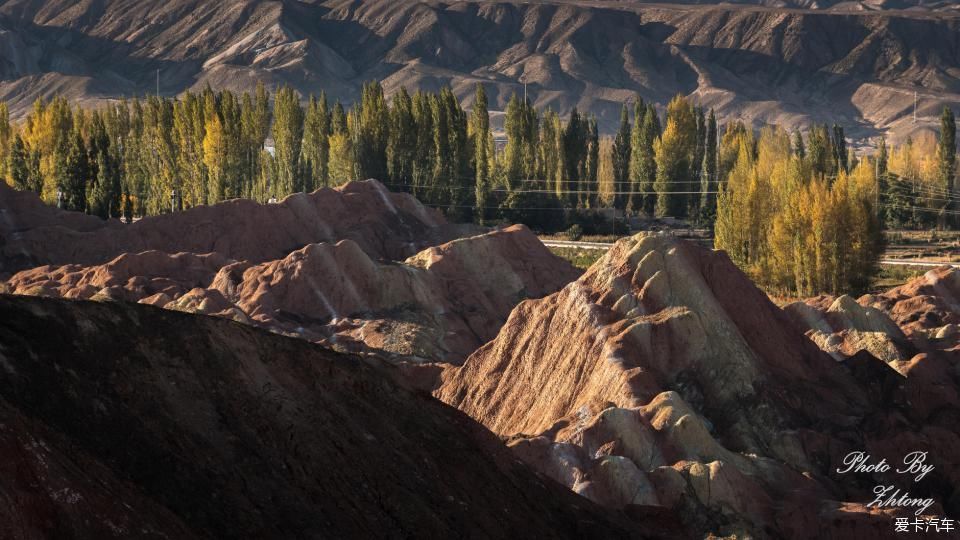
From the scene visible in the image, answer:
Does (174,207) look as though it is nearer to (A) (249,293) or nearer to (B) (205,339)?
(A) (249,293)

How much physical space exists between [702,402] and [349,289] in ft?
60.3

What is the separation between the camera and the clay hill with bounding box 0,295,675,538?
686 inches

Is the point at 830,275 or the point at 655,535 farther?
the point at 830,275

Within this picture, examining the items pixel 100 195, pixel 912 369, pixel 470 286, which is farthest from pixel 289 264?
pixel 100 195

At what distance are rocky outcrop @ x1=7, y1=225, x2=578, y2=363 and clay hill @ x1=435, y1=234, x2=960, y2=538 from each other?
9.61m

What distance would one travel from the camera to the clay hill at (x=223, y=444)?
1742cm

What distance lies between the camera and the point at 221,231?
62906 millimetres

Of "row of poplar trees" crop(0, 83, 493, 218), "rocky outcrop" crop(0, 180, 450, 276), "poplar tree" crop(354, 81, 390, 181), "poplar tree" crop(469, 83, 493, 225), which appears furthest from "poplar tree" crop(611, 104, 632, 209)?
"rocky outcrop" crop(0, 180, 450, 276)

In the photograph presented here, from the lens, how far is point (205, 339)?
2205cm

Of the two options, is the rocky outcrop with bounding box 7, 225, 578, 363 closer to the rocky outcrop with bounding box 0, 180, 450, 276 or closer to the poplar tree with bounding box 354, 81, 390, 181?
the rocky outcrop with bounding box 0, 180, 450, 276

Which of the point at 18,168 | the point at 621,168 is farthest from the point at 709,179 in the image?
the point at 18,168

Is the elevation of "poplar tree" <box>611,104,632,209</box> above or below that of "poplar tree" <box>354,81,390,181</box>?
below

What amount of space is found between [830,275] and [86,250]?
2833cm

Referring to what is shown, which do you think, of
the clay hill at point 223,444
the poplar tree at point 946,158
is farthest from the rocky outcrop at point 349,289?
the poplar tree at point 946,158
